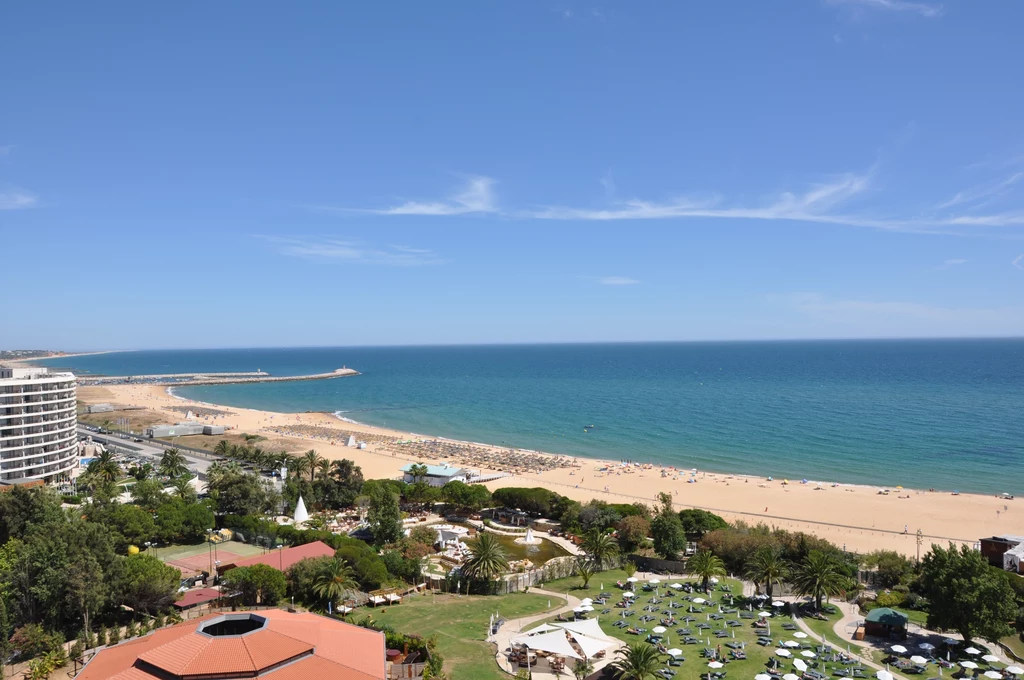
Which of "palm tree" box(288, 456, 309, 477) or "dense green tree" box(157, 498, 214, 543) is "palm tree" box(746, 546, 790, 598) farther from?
"palm tree" box(288, 456, 309, 477)

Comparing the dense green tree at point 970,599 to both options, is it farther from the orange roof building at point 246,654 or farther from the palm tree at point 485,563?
the orange roof building at point 246,654

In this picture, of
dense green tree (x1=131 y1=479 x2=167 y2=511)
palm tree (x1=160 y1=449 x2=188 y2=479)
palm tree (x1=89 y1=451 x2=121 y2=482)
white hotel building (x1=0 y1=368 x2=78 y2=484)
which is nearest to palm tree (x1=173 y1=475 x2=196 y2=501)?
dense green tree (x1=131 y1=479 x2=167 y2=511)

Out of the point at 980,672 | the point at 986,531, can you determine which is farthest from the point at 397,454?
the point at 980,672

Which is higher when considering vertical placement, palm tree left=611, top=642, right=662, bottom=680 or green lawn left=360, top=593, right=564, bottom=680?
palm tree left=611, top=642, right=662, bottom=680

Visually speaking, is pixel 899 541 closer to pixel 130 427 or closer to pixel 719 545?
pixel 719 545

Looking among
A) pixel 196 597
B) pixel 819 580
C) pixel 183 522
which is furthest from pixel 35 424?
pixel 819 580

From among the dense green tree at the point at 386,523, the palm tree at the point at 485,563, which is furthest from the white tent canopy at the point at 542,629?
the dense green tree at the point at 386,523
